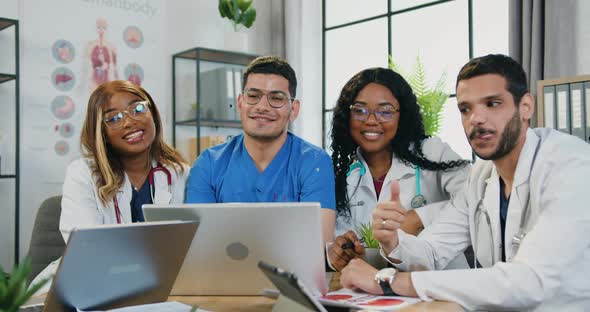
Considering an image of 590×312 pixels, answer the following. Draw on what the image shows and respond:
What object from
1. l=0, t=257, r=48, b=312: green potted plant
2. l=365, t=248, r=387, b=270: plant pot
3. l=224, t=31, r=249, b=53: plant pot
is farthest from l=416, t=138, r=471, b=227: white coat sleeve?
l=224, t=31, r=249, b=53: plant pot

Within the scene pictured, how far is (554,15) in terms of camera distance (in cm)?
355

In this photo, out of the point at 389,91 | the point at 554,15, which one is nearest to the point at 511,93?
the point at 389,91

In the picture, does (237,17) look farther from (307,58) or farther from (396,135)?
(396,135)

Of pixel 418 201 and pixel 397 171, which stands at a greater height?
pixel 397 171

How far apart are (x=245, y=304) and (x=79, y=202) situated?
Result: 39.7 inches

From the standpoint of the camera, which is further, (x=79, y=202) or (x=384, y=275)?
(x=79, y=202)

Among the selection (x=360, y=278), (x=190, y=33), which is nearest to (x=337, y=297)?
(x=360, y=278)

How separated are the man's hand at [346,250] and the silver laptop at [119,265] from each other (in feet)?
1.71

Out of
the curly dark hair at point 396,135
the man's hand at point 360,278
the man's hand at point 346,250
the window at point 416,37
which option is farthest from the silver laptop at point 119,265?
the window at point 416,37

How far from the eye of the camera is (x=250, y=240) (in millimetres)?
1348

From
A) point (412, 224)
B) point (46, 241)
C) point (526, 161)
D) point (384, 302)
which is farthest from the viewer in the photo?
point (46, 241)

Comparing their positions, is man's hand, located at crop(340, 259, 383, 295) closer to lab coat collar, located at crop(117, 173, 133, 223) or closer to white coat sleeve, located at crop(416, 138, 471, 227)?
white coat sleeve, located at crop(416, 138, 471, 227)

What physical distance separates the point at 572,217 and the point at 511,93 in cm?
40

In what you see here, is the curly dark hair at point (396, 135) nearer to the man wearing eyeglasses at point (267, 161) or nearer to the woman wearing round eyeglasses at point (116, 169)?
the man wearing eyeglasses at point (267, 161)
